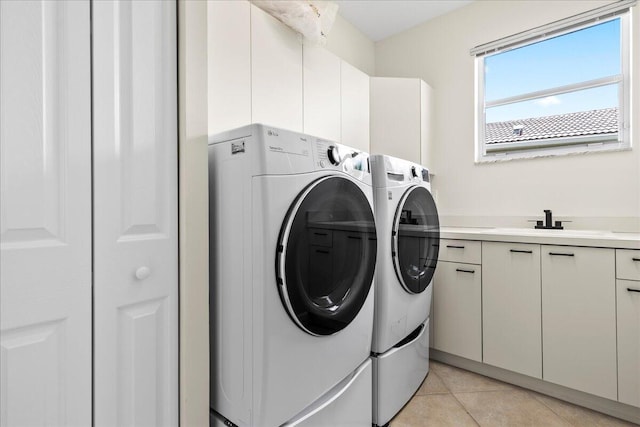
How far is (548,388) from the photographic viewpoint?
1859mm

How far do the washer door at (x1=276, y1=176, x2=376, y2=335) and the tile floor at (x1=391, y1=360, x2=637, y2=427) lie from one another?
85 centimetres

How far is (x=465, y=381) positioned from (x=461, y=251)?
2.63 ft

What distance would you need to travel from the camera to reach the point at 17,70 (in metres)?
0.71

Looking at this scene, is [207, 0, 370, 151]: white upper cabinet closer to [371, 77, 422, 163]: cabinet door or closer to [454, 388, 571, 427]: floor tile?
[371, 77, 422, 163]: cabinet door

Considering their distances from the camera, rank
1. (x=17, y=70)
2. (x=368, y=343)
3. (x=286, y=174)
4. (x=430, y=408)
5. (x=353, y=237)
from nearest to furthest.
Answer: (x=17, y=70) < (x=286, y=174) < (x=353, y=237) < (x=368, y=343) < (x=430, y=408)

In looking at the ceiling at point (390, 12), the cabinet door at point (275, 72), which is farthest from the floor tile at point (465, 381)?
the ceiling at point (390, 12)

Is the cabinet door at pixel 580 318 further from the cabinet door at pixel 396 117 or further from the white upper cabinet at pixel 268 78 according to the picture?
the white upper cabinet at pixel 268 78

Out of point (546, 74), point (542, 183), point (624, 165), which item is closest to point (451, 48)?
point (546, 74)

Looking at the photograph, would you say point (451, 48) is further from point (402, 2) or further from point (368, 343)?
point (368, 343)

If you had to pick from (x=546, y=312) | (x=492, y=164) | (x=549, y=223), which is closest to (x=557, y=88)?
(x=492, y=164)

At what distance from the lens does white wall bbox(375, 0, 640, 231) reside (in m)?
2.11

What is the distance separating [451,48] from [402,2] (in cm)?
57

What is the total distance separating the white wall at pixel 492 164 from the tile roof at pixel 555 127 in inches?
5.6

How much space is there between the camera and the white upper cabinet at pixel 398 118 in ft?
8.61
